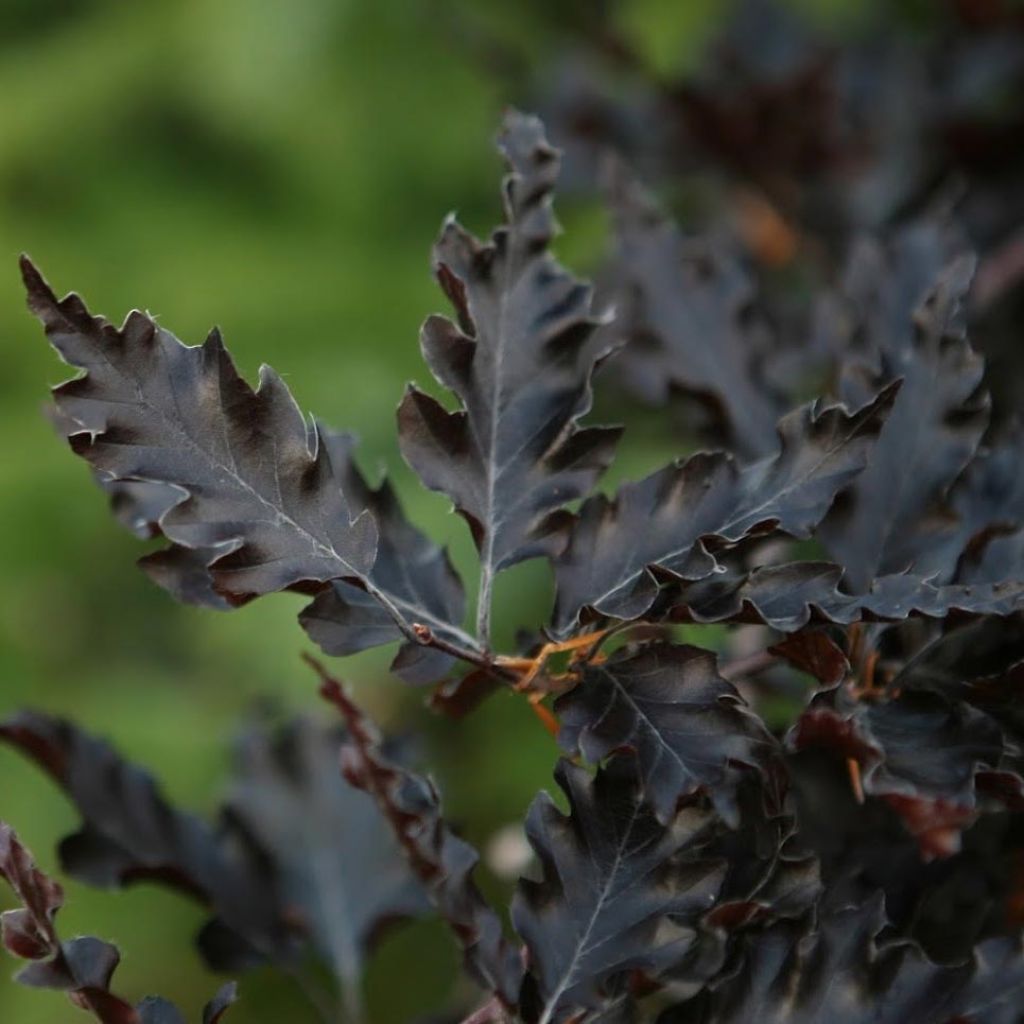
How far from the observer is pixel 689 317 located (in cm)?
87

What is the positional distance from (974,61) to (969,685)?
961 millimetres

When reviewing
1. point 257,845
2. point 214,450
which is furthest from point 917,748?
point 257,845

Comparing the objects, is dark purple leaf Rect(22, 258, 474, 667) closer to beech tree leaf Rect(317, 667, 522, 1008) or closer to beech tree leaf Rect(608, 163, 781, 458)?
beech tree leaf Rect(317, 667, 522, 1008)

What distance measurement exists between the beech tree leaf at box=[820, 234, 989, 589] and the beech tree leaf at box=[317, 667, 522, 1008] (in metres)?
0.22

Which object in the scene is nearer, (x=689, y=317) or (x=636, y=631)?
(x=636, y=631)

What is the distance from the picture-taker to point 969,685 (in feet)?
1.96

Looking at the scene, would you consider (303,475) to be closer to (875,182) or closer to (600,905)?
(600,905)

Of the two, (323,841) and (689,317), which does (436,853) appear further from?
(689,317)

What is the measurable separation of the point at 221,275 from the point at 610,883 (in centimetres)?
154

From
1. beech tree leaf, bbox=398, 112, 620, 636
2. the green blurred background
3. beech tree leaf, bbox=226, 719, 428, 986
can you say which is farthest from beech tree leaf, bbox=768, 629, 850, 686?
the green blurred background

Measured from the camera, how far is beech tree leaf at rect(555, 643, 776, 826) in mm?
538

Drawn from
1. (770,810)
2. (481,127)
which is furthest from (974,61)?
(770,810)

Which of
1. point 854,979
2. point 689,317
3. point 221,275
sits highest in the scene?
point 221,275

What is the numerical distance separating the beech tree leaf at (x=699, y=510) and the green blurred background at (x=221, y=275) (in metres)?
0.89
